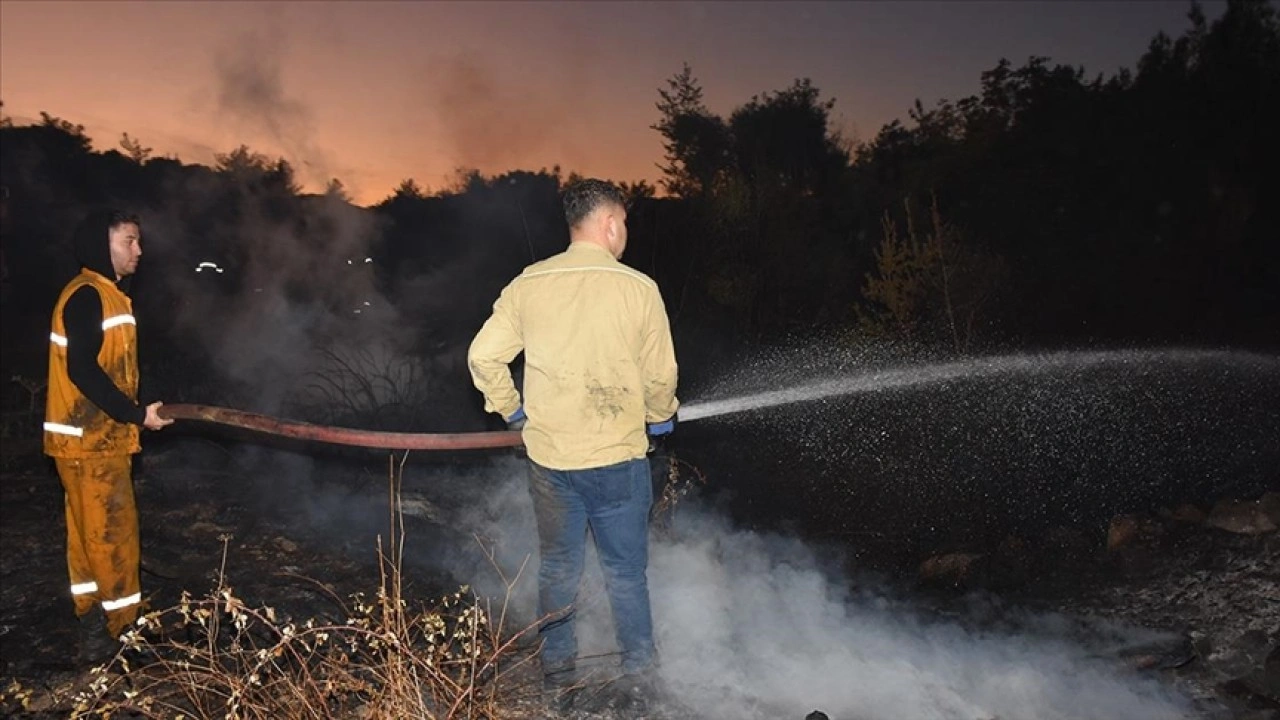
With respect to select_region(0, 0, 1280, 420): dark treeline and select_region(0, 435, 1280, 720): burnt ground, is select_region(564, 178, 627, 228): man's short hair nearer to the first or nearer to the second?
select_region(0, 435, 1280, 720): burnt ground

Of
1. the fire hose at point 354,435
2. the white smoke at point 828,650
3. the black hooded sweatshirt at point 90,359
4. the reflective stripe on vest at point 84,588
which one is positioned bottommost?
the white smoke at point 828,650

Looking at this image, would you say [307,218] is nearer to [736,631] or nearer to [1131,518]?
[736,631]

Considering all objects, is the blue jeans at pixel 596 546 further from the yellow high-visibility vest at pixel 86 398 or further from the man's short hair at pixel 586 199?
the yellow high-visibility vest at pixel 86 398

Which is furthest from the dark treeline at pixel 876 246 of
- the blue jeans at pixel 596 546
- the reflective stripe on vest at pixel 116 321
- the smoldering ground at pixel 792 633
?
the blue jeans at pixel 596 546

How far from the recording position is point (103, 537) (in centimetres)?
358

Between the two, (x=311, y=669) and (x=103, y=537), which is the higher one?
(x=103, y=537)

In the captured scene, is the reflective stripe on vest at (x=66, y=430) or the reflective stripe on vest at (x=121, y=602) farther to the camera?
the reflective stripe on vest at (x=121, y=602)

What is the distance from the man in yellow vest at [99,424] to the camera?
136 inches

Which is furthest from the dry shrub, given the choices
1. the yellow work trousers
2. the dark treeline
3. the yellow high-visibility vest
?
the dark treeline

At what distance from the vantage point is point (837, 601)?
4.81 metres

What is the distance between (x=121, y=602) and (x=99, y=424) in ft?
2.88

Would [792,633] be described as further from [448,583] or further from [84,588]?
[84,588]

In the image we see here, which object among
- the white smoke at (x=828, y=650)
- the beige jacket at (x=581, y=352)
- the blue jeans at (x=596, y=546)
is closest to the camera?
the beige jacket at (x=581, y=352)

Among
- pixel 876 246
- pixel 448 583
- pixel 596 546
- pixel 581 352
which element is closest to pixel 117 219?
pixel 581 352
